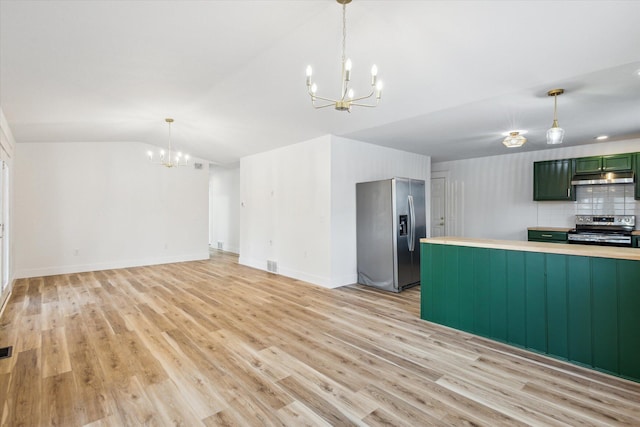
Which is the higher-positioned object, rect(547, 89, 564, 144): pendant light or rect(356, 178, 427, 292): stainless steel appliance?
rect(547, 89, 564, 144): pendant light

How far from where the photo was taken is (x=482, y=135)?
5055 millimetres

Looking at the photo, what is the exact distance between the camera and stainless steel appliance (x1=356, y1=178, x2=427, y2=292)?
16.3 feet

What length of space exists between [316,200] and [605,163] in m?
4.89

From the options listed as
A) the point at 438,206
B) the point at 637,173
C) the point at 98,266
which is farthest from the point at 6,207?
the point at 637,173

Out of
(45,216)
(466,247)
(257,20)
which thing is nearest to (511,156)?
(466,247)

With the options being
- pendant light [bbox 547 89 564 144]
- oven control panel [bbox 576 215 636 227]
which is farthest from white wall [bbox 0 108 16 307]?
oven control panel [bbox 576 215 636 227]

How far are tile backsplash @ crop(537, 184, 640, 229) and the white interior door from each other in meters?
2.04

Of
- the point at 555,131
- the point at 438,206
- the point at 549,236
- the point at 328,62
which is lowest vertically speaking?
the point at 549,236

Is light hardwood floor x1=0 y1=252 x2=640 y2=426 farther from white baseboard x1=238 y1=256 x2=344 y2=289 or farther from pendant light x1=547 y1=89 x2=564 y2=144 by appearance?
pendant light x1=547 y1=89 x2=564 y2=144

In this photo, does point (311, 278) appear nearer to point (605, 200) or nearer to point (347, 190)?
point (347, 190)

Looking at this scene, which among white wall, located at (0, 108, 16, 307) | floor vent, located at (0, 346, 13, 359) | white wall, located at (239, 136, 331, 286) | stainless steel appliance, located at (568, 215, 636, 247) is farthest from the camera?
white wall, located at (239, 136, 331, 286)

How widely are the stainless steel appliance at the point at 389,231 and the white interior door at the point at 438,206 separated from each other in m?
2.58

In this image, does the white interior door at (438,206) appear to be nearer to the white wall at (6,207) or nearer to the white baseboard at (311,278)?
the white baseboard at (311,278)

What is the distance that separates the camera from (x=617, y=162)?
16.8 feet
